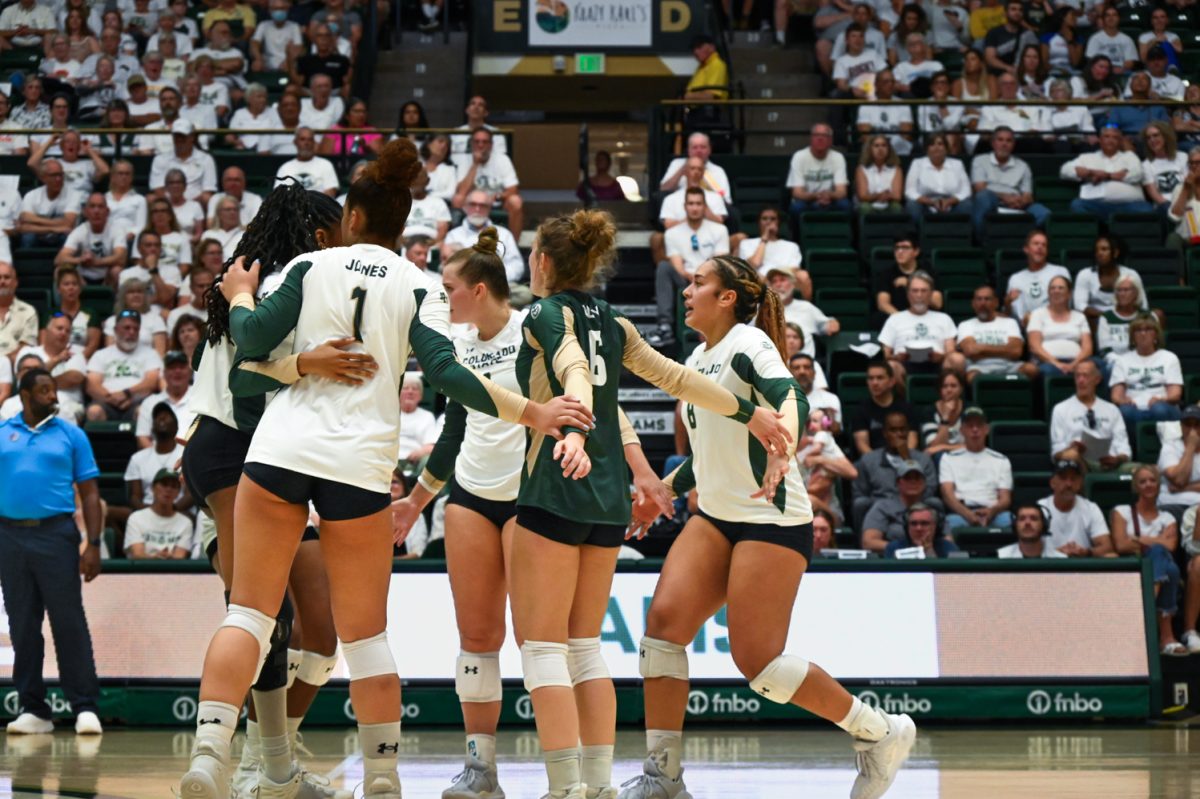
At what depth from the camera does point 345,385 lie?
4.93 m

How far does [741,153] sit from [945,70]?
9.01 feet

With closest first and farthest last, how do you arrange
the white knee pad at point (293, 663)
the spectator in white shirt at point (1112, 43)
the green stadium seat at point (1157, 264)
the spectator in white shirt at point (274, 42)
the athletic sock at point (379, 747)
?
the athletic sock at point (379, 747) < the white knee pad at point (293, 663) < the green stadium seat at point (1157, 264) < the spectator in white shirt at point (274, 42) < the spectator in white shirt at point (1112, 43)

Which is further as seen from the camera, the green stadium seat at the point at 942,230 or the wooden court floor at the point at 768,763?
the green stadium seat at the point at 942,230

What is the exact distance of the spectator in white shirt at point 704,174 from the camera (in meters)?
14.3

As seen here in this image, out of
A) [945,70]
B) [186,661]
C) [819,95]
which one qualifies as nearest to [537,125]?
[819,95]

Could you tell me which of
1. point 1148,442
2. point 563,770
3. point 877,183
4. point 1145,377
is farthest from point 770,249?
point 563,770

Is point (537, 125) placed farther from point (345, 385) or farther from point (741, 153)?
point (345, 385)

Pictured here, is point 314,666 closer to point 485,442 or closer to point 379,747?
point 379,747

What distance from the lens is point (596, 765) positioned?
17.0 feet

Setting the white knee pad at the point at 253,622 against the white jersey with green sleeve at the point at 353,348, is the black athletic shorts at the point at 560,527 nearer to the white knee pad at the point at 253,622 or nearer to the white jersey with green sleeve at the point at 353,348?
the white jersey with green sleeve at the point at 353,348

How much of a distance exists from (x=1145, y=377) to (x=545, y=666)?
9.22 metres

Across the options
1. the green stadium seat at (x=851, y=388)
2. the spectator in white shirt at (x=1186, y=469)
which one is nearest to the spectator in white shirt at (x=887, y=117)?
the green stadium seat at (x=851, y=388)

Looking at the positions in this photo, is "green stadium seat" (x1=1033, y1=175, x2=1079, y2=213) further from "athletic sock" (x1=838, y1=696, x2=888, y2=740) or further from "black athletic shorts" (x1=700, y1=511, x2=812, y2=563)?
"athletic sock" (x1=838, y1=696, x2=888, y2=740)

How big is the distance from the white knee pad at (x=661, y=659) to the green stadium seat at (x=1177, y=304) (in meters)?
9.74
